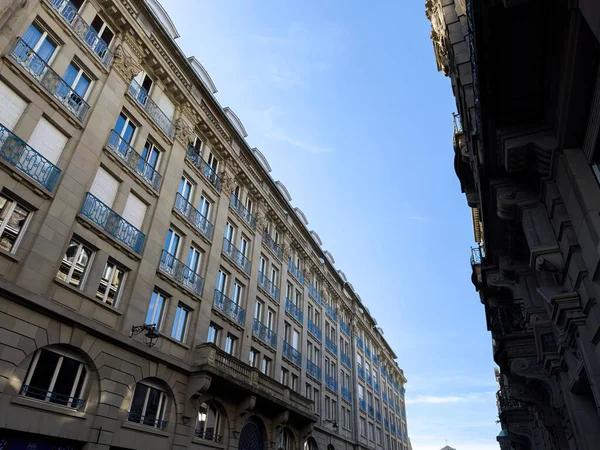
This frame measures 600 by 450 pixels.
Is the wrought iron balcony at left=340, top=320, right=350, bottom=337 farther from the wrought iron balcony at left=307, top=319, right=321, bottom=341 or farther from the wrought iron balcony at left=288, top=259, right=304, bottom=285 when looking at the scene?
the wrought iron balcony at left=288, top=259, right=304, bottom=285

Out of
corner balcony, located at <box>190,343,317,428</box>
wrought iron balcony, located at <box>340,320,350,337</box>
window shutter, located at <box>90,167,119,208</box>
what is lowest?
corner balcony, located at <box>190,343,317,428</box>

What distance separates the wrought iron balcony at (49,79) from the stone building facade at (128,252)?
45mm

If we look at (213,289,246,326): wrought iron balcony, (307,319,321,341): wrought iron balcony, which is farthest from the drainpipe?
(307,319,321,341): wrought iron balcony

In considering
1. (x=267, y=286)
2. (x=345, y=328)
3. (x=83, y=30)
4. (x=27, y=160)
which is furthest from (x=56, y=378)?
(x=345, y=328)

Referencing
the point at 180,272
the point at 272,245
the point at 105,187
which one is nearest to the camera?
the point at 105,187

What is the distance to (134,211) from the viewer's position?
51.1ft

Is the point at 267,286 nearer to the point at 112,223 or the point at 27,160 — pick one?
the point at 112,223

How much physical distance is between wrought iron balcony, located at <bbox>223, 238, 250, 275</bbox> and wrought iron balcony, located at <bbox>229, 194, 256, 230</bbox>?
226cm

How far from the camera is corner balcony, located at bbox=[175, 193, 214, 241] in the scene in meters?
18.1

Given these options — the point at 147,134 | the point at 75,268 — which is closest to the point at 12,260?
the point at 75,268

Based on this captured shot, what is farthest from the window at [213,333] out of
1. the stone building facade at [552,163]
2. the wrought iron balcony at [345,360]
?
the wrought iron balcony at [345,360]

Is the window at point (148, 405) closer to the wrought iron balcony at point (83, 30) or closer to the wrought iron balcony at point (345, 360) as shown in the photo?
the wrought iron balcony at point (83, 30)

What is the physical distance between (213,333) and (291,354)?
8561 mm

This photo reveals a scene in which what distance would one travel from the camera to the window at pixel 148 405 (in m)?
13.5
